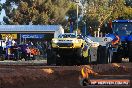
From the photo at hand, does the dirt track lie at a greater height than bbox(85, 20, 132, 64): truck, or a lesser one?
lesser

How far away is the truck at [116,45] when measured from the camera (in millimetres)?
23750

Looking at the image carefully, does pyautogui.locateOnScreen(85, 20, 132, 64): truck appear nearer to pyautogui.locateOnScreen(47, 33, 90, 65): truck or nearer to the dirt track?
pyautogui.locateOnScreen(47, 33, 90, 65): truck

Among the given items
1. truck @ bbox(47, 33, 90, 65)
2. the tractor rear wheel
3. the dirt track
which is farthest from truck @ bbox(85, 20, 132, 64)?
the dirt track

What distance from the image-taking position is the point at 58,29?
51.8m

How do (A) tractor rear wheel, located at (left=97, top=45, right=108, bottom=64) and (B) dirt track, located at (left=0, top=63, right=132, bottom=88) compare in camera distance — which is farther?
(A) tractor rear wheel, located at (left=97, top=45, right=108, bottom=64)

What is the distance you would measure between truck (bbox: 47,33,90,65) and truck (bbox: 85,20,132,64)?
1201 mm

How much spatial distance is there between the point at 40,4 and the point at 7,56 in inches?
1442

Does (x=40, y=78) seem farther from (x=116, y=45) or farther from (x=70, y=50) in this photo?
(x=116, y=45)

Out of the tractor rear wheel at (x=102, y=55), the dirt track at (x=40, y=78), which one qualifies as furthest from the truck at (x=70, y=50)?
the dirt track at (x=40, y=78)

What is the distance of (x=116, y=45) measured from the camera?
23453mm

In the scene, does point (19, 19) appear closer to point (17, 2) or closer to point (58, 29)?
point (17, 2)

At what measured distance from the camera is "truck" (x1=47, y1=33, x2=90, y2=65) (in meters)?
23.0

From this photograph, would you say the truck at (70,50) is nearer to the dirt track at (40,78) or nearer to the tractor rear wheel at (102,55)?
the tractor rear wheel at (102,55)

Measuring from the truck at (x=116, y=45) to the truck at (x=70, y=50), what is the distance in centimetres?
120
